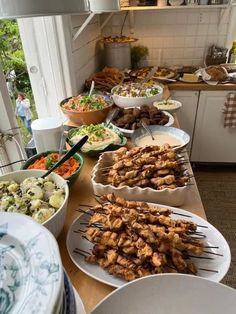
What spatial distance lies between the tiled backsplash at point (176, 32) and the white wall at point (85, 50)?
1.22 feet

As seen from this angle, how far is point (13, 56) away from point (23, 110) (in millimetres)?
283

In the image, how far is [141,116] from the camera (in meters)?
1.22

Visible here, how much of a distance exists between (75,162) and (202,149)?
5.74ft

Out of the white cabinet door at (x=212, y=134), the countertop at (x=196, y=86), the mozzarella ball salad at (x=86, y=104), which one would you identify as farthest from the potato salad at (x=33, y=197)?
the white cabinet door at (x=212, y=134)

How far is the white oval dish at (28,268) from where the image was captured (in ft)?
0.87

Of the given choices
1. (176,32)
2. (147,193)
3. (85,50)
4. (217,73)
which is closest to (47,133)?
(147,193)

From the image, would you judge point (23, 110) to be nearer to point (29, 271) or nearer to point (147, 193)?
point (147, 193)

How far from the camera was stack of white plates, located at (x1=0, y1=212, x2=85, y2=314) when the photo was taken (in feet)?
0.87

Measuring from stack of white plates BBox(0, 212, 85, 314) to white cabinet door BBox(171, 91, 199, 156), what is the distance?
6.25ft

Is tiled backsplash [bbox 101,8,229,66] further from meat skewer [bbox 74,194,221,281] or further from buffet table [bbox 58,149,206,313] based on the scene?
meat skewer [bbox 74,194,221,281]

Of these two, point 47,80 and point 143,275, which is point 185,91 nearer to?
point 47,80

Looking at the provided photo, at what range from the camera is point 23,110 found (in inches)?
54.3

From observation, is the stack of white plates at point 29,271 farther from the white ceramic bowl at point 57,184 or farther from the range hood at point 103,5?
the range hood at point 103,5

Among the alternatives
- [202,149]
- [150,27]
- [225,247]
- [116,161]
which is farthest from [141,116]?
[150,27]
